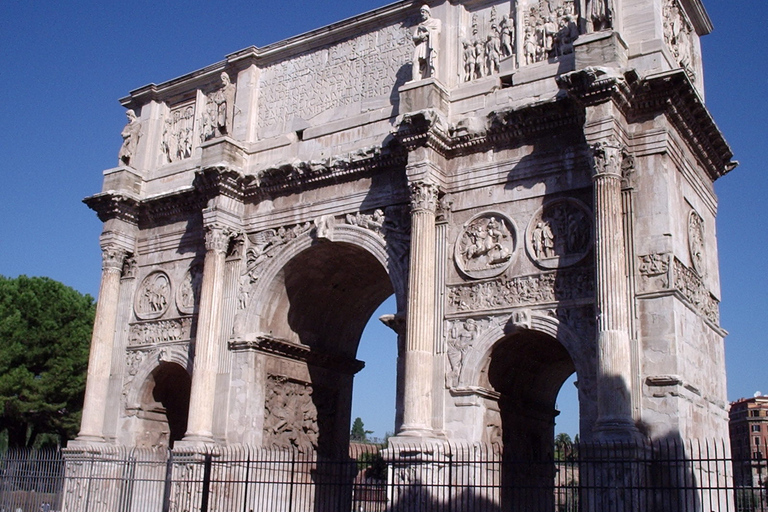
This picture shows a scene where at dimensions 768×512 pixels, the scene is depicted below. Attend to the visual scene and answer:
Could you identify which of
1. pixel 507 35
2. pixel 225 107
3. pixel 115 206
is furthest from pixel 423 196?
pixel 115 206

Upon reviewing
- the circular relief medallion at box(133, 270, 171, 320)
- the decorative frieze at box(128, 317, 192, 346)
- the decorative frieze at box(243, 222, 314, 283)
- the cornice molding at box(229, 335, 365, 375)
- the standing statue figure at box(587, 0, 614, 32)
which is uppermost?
the standing statue figure at box(587, 0, 614, 32)

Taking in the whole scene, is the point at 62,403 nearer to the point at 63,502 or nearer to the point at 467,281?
the point at 63,502

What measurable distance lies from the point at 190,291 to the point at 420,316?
650cm

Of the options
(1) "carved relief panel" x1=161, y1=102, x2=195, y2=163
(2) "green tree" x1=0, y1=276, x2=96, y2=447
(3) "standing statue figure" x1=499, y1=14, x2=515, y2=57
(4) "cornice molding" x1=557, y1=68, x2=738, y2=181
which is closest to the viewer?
(4) "cornice molding" x1=557, y1=68, x2=738, y2=181

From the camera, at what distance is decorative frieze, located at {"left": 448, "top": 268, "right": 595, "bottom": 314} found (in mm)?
13891

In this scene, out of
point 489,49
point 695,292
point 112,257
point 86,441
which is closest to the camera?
point 695,292

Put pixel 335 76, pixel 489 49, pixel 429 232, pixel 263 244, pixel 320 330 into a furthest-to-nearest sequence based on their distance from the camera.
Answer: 1. pixel 320 330
2. pixel 335 76
3. pixel 263 244
4. pixel 489 49
5. pixel 429 232

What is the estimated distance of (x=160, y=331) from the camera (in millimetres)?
19141

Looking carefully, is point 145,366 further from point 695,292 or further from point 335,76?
point 695,292

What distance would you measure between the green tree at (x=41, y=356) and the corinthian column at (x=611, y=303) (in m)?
21.8

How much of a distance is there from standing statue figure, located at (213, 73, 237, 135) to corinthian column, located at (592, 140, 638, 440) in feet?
28.6

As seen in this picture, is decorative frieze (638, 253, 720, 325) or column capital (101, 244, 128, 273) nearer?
decorative frieze (638, 253, 720, 325)

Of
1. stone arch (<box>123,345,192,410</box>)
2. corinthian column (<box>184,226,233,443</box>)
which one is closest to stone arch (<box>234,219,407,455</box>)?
corinthian column (<box>184,226,233,443</box>)

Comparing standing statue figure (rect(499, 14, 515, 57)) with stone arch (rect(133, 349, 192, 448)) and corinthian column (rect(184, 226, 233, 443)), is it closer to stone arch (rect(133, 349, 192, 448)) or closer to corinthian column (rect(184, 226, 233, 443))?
corinthian column (rect(184, 226, 233, 443))
